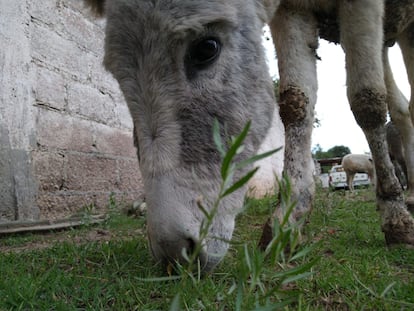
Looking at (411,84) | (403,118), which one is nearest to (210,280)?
(411,84)

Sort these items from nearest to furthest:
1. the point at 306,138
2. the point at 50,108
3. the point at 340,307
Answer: the point at 340,307 → the point at 306,138 → the point at 50,108

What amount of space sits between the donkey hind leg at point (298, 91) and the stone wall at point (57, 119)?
2.34 metres

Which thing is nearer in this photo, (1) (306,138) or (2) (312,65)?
(1) (306,138)

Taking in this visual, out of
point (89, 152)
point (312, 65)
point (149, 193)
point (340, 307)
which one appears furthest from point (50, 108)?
point (340, 307)

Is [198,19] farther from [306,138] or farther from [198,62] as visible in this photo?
[306,138]

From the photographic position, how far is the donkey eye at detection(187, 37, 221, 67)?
1.68m

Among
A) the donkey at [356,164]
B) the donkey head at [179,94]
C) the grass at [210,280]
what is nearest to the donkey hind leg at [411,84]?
the grass at [210,280]

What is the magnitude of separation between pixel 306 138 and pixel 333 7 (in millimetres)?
894

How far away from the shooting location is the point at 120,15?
1676 millimetres

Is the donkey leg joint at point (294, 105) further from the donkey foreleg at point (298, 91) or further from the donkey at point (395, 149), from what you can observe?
the donkey at point (395, 149)

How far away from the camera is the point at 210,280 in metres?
1.41

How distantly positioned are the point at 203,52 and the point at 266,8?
2.32 ft

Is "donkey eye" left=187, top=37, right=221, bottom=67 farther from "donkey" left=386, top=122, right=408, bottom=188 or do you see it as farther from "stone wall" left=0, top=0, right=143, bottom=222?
"donkey" left=386, top=122, right=408, bottom=188

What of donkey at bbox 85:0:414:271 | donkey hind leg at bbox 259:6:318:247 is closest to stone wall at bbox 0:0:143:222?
donkey at bbox 85:0:414:271
